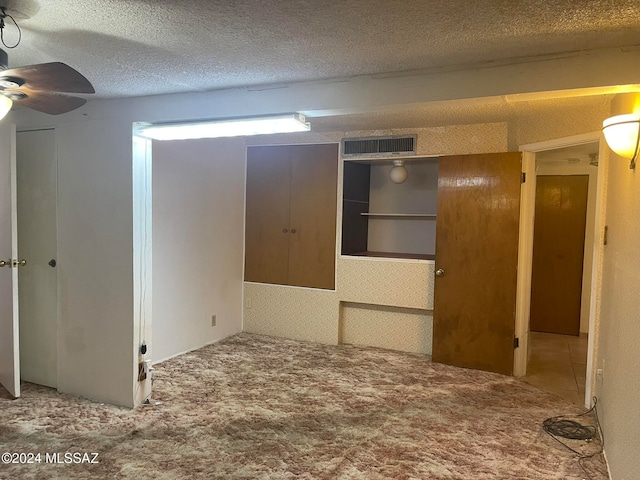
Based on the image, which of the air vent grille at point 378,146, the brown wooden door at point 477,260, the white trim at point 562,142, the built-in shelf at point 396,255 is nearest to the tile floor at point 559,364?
the brown wooden door at point 477,260

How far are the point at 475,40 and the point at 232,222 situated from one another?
11.8 feet

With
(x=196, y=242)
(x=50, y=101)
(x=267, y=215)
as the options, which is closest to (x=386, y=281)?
(x=267, y=215)

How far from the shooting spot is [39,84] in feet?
6.18

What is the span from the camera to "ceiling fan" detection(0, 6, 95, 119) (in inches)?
68.9

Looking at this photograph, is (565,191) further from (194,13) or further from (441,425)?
(194,13)

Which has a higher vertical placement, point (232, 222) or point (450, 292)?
point (232, 222)

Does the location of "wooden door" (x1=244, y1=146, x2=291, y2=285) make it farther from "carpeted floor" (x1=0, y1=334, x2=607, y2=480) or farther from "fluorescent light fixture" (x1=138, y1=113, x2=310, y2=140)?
"fluorescent light fixture" (x1=138, y1=113, x2=310, y2=140)

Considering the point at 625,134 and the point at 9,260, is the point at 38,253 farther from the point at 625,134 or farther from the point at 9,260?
the point at 625,134

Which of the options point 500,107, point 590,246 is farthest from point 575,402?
point 590,246

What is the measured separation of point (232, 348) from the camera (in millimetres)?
4645

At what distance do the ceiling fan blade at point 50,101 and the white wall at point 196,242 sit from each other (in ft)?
5.52

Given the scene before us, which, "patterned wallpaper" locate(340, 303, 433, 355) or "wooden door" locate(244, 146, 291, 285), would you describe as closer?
"patterned wallpaper" locate(340, 303, 433, 355)

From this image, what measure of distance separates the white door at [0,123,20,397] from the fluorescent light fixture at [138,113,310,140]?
3.06ft

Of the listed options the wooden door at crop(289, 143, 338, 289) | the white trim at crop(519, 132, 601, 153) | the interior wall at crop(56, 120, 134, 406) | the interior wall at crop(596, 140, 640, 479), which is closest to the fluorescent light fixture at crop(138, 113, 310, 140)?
the interior wall at crop(56, 120, 134, 406)
